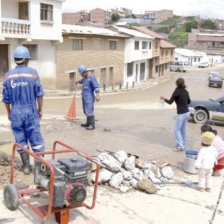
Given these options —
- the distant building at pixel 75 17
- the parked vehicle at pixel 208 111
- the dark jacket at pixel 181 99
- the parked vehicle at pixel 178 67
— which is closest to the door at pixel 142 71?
the parked vehicle at pixel 178 67

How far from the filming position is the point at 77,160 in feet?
14.1

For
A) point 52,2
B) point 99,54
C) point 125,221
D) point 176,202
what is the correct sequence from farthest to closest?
point 99,54, point 52,2, point 176,202, point 125,221

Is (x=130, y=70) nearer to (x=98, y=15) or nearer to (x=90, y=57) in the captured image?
(x=90, y=57)

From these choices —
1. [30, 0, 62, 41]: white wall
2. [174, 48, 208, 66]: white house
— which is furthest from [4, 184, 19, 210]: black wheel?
[174, 48, 208, 66]: white house

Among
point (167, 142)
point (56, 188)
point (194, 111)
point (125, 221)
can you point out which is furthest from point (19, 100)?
point (194, 111)

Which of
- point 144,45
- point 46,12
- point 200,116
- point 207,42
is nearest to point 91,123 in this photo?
point 200,116

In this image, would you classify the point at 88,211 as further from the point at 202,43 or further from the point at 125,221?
the point at 202,43

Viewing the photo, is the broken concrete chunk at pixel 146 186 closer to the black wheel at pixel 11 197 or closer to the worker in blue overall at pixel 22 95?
the worker in blue overall at pixel 22 95

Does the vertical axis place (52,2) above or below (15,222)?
above

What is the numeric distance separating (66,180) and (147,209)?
1.56 meters

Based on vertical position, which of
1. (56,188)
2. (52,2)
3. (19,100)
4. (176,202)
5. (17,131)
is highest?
(52,2)

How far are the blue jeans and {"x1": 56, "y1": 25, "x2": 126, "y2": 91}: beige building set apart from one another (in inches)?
703

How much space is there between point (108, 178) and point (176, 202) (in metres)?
1.22

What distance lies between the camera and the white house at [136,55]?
3588 cm
